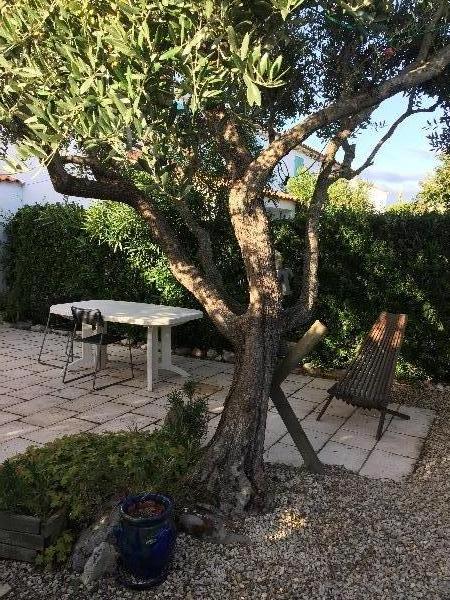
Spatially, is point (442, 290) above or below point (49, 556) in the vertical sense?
above

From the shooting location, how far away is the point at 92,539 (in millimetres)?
3047

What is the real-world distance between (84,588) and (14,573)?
0.45m

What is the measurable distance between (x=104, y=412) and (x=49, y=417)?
561 mm

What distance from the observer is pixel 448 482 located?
425cm

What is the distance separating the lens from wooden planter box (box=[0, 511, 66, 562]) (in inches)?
118

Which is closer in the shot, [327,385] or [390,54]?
[390,54]

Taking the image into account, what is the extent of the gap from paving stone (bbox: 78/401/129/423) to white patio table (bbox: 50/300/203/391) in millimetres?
682

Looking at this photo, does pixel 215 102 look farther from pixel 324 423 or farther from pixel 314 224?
pixel 324 423

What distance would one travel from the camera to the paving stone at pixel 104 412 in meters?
5.49

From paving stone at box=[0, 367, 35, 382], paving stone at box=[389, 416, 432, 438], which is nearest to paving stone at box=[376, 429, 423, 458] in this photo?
paving stone at box=[389, 416, 432, 438]

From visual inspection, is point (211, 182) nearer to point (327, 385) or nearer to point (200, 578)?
point (327, 385)

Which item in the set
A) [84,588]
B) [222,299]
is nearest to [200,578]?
[84,588]

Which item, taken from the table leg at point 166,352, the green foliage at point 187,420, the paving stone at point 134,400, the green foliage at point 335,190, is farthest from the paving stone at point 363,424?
the green foliage at point 335,190

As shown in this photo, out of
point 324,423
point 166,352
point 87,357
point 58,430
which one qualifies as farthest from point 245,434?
point 87,357
